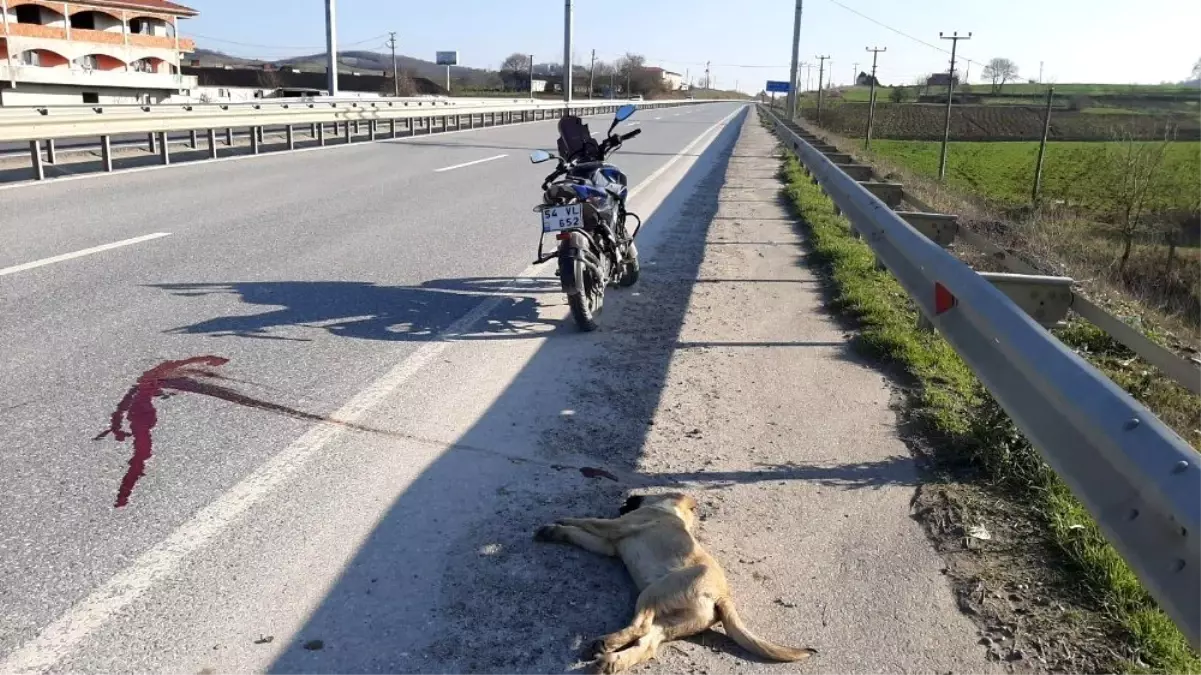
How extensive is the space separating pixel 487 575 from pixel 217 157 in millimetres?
15200

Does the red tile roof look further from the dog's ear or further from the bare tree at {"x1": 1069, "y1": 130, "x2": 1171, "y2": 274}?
the dog's ear

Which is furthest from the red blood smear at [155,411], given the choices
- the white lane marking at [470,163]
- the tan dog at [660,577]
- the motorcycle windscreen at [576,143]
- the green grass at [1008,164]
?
the green grass at [1008,164]

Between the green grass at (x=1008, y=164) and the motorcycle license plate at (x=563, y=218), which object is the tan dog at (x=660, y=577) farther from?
the green grass at (x=1008, y=164)

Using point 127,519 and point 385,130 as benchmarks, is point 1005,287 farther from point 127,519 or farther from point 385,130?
point 385,130

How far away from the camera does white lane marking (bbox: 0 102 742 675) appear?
2.57m

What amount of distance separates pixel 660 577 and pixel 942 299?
2331mm

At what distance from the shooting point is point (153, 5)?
134 feet

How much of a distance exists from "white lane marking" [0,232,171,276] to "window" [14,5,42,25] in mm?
35749

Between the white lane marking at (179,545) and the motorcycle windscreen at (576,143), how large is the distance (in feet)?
8.42

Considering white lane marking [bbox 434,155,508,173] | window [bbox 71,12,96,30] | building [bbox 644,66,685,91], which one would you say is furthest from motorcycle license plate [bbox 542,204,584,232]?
building [bbox 644,66,685,91]

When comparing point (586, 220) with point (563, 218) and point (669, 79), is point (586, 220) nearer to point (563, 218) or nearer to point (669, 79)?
point (563, 218)

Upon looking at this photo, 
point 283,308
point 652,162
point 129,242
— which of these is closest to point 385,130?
point 652,162

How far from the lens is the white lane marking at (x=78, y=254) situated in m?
6.82

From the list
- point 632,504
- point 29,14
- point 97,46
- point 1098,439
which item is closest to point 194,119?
point 632,504
